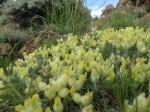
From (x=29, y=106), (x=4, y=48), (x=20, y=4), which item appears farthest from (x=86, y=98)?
(x=20, y=4)

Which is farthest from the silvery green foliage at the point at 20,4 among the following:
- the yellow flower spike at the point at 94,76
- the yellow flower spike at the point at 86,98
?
the yellow flower spike at the point at 86,98

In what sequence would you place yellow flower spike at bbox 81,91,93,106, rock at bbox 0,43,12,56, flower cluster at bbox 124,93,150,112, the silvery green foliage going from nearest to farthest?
1. flower cluster at bbox 124,93,150,112
2. yellow flower spike at bbox 81,91,93,106
3. rock at bbox 0,43,12,56
4. the silvery green foliage

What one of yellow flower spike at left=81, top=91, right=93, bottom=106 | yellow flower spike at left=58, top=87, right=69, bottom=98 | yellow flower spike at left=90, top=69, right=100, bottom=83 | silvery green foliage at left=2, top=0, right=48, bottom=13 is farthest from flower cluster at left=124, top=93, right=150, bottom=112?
silvery green foliage at left=2, top=0, right=48, bottom=13

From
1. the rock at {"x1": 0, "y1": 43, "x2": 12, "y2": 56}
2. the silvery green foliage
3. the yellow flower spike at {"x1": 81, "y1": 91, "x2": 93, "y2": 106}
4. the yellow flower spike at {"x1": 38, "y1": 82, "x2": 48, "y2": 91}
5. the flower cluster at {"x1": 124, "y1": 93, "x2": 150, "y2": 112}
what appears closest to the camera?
the flower cluster at {"x1": 124, "y1": 93, "x2": 150, "y2": 112}

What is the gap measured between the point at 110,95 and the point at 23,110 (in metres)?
0.62

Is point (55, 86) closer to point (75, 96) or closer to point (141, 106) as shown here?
point (75, 96)

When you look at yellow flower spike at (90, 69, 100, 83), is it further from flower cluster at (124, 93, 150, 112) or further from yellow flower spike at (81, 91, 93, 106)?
flower cluster at (124, 93, 150, 112)

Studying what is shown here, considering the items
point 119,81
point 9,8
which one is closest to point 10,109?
point 119,81

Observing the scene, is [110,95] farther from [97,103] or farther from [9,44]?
[9,44]

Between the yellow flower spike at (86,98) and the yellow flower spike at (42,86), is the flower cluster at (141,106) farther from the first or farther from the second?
the yellow flower spike at (42,86)

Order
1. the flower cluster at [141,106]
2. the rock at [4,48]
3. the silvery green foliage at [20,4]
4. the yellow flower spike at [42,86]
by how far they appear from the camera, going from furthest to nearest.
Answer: the silvery green foliage at [20,4]
the rock at [4,48]
the yellow flower spike at [42,86]
the flower cluster at [141,106]

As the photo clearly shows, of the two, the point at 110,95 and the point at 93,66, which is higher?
the point at 93,66

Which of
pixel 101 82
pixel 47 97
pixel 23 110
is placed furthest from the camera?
pixel 101 82

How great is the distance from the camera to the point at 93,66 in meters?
2.37
